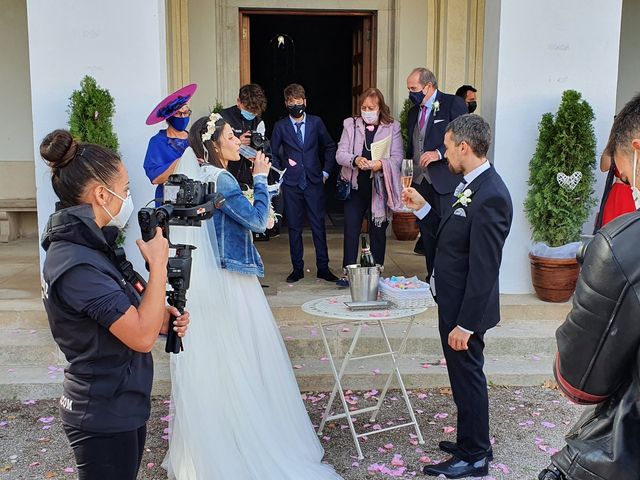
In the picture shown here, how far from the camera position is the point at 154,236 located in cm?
227

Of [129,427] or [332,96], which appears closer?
[129,427]

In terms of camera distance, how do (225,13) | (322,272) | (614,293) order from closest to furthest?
(614,293)
(322,272)
(225,13)

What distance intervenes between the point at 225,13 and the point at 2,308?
4771mm

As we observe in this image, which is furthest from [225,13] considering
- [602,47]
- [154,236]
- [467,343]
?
[154,236]

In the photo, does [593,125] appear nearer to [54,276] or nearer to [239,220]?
[239,220]

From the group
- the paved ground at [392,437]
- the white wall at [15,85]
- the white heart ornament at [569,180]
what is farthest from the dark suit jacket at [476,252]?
the white wall at [15,85]

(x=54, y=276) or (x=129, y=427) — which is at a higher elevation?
(x=54, y=276)

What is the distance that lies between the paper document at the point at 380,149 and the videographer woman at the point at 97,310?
4.08 metres

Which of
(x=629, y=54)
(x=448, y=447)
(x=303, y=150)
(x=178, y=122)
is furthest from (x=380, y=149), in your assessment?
(x=629, y=54)

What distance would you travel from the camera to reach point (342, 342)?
539 centimetres

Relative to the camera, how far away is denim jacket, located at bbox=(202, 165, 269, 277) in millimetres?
3568

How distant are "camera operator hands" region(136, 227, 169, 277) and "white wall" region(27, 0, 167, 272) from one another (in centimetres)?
345

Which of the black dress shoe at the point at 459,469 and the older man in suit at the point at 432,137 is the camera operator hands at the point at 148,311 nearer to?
the black dress shoe at the point at 459,469

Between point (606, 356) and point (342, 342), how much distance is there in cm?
384
